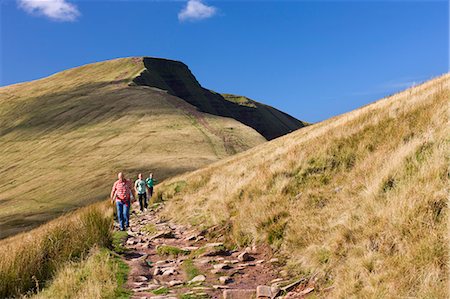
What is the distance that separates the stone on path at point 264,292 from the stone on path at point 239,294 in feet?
0.35

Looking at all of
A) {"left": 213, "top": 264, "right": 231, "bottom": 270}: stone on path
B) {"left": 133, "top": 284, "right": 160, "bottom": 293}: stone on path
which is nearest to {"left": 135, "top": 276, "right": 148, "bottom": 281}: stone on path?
{"left": 133, "top": 284, "right": 160, "bottom": 293}: stone on path

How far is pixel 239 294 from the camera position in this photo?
21.2ft

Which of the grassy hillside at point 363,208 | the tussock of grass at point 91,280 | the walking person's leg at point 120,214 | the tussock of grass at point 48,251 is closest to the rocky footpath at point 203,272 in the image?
the tussock of grass at point 91,280

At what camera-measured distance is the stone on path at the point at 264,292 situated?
6293mm

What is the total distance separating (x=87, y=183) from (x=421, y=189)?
58403 mm

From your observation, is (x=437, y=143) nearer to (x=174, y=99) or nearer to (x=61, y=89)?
(x=174, y=99)

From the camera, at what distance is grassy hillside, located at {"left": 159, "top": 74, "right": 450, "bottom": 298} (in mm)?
5191

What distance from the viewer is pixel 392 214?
6.10m

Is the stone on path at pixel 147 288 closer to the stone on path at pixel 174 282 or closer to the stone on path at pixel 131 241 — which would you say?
the stone on path at pixel 174 282

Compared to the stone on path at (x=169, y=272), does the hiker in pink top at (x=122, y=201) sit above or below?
above

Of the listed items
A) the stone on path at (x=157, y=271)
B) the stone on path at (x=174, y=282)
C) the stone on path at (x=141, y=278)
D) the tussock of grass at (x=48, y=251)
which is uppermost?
the tussock of grass at (x=48, y=251)

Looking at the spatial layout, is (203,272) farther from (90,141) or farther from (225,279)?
(90,141)

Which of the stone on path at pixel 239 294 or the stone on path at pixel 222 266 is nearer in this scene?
the stone on path at pixel 239 294

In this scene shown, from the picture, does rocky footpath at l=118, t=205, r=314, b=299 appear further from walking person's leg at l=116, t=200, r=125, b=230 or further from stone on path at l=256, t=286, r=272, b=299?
walking person's leg at l=116, t=200, r=125, b=230
